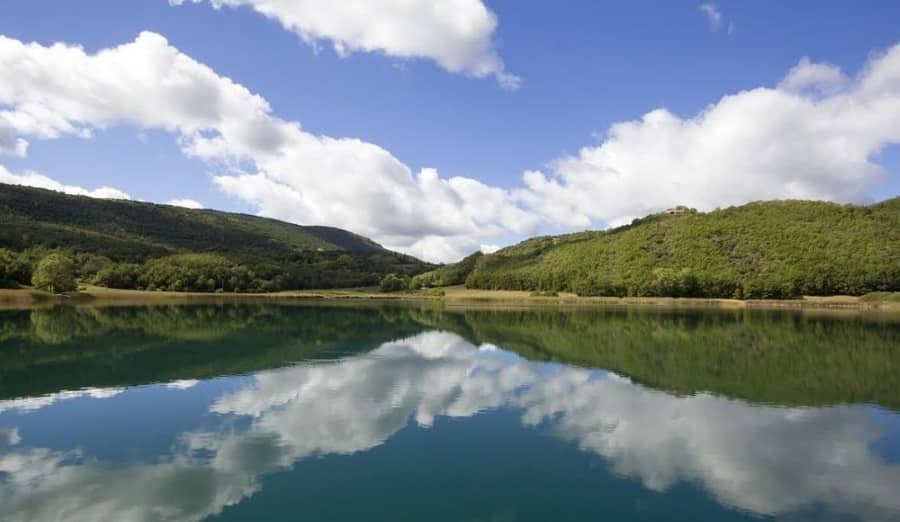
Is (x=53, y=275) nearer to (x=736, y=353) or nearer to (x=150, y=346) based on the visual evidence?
(x=150, y=346)

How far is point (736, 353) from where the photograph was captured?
4153cm

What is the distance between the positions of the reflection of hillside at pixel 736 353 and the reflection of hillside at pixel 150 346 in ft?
46.1

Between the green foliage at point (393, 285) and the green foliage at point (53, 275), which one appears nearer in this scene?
the green foliage at point (53, 275)

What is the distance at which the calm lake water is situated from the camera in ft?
43.9

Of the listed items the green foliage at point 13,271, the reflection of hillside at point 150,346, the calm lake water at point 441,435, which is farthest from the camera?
the green foliage at point 13,271

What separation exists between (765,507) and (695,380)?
59.7 feet

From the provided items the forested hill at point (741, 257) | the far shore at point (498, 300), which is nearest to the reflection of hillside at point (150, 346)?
the far shore at point (498, 300)

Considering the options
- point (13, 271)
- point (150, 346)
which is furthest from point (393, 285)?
point (150, 346)

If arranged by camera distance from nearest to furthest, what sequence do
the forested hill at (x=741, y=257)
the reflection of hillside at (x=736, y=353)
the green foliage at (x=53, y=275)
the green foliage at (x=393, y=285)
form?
1. the reflection of hillside at (x=736, y=353)
2. the green foliage at (x=53, y=275)
3. the forested hill at (x=741, y=257)
4. the green foliage at (x=393, y=285)

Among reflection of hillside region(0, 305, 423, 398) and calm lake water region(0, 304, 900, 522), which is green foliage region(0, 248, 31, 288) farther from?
calm lake water region(0, 304, 900, 522)

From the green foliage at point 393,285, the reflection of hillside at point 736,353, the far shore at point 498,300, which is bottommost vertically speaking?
the reflection of hillside at point 736,353

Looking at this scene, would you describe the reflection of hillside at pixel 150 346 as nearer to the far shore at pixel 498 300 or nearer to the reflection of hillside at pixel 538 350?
the reflection of hillside at pixel 538 350

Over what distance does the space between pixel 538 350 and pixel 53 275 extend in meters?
95.8

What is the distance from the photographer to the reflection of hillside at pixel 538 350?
29094mm
